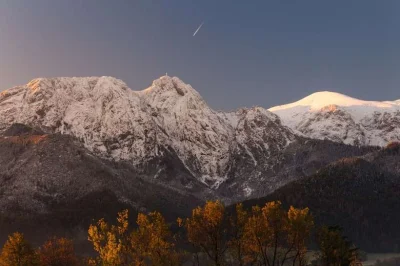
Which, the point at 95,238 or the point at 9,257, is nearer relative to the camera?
the point at 95,238

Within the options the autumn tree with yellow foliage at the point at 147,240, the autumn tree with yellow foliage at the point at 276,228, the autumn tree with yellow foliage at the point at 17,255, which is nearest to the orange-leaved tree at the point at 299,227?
the autumn tree with yellow foliage at the point at 276,228

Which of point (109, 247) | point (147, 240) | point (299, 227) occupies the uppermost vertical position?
point (299, 227)

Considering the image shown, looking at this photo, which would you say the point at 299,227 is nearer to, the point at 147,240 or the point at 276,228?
the point at 276,228

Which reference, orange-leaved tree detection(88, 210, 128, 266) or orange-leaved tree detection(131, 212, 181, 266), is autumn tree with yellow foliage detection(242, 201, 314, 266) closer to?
orange-leaved tree detection(131, 212, 181, 266)

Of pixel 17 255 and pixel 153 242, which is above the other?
pixel 153 242

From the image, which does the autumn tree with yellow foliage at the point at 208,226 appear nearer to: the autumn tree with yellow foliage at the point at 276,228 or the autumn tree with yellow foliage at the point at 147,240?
the autumn tree with yellow foliage at the point at 147,240

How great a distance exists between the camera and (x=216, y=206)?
98.4m

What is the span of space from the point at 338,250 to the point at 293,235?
15.1m

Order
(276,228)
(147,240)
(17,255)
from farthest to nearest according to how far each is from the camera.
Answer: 1. (17,255)
2. (147,240)
3. (276,228)

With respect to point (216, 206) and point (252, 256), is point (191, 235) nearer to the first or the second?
point (216, 206)

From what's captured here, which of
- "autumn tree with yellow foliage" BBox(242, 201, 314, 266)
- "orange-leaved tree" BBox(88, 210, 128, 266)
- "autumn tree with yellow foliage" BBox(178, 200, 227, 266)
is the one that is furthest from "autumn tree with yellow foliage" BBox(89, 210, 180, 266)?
"autumn tree with yellow foliage" BBox(242, 201, 314, 266)

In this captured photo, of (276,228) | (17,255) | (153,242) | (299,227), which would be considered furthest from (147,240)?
(17,255)

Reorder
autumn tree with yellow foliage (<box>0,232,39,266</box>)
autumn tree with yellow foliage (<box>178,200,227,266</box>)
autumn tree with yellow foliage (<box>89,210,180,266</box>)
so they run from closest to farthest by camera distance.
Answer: autumn tree with yellow foliage (<box>89,210,180,266</box>)
autumn tree with yellow foliage (<box>178,200,227,266</box>)
autumn tree with yellow foliage (<box>0,232,39,266</box>)

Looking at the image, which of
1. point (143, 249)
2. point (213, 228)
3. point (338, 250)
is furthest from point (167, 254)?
point (338, 250)
